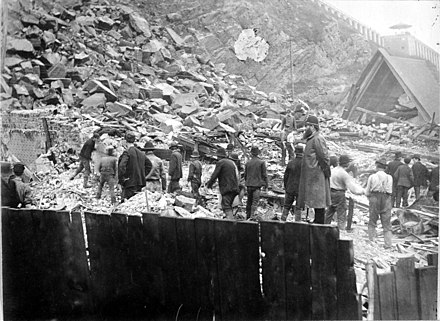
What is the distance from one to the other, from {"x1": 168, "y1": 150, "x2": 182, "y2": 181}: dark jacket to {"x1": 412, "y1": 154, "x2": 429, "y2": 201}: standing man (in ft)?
7.00

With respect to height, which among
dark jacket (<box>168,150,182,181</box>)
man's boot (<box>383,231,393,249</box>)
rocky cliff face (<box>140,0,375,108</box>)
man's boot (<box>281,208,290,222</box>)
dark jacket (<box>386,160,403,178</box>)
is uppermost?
rocky cliff face (<box>140,0,375,108</box>)

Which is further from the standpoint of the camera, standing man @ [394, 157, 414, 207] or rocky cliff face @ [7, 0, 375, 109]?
rocky cliff face @ [7, 0, 375, 109]

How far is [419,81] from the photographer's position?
436 centimetres

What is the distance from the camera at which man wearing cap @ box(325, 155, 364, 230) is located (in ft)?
13.7

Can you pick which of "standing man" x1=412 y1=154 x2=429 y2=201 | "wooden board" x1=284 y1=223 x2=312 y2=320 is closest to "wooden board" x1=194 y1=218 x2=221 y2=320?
"wooden board" x1=284 y1=223 x2=312 y2=320

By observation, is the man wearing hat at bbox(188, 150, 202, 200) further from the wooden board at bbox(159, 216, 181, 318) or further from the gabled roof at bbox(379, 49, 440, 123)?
the gabled roof at bbox(379, 49, 440, 123)

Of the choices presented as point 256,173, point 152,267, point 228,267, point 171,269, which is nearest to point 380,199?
point 256,173

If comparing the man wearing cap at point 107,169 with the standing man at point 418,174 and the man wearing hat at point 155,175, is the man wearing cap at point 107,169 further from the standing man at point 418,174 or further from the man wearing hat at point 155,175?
the standing man at point 418,174

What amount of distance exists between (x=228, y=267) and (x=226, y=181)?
112 centimetres

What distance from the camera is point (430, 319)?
3588 mm

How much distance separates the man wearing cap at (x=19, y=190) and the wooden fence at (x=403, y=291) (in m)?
3.03

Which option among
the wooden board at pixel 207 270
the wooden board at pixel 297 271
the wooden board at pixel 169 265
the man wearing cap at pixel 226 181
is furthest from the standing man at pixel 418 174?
the wooden board at pixel 169 265

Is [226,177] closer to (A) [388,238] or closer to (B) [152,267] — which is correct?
(B) [152,267]

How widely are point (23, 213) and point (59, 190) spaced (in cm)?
68
